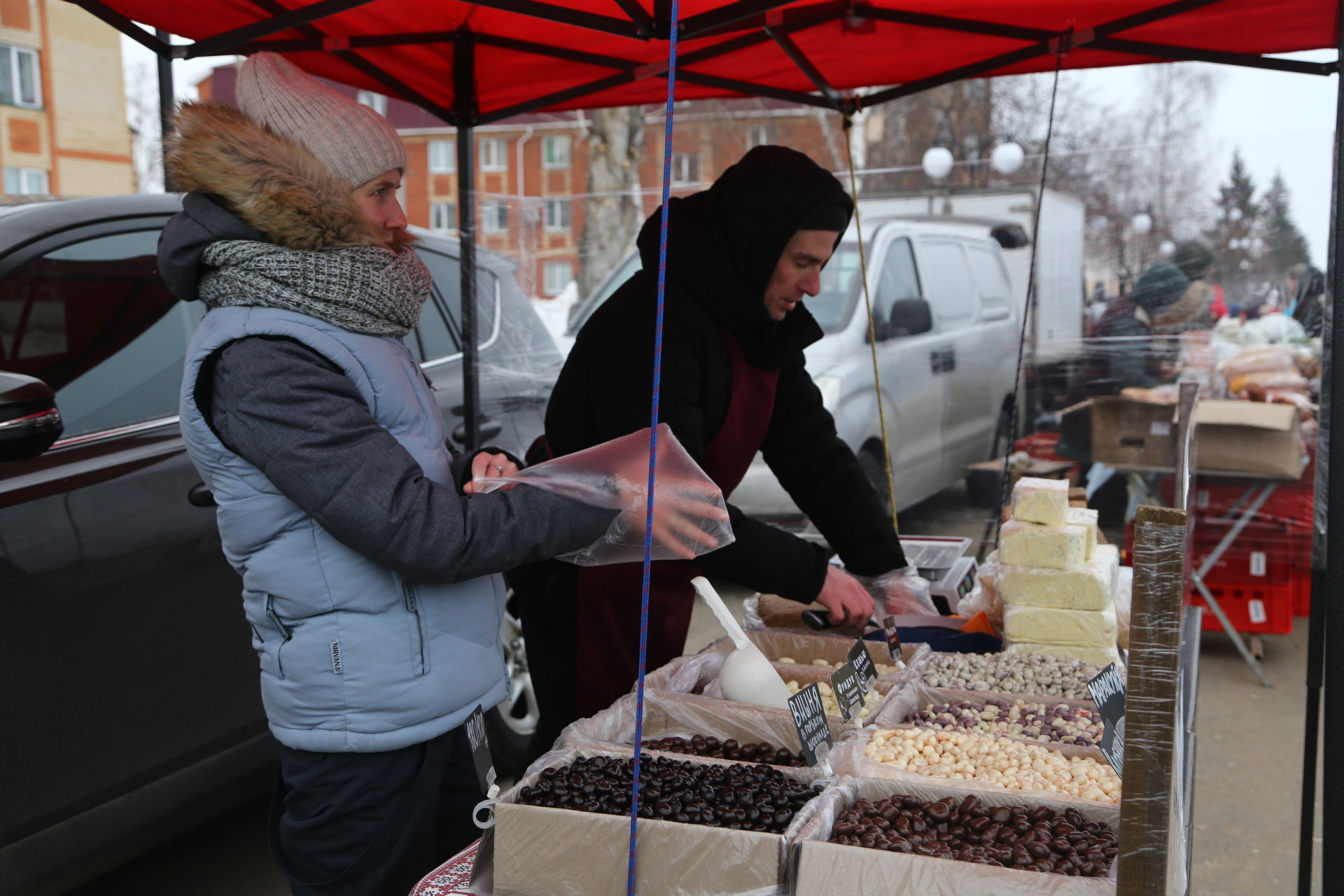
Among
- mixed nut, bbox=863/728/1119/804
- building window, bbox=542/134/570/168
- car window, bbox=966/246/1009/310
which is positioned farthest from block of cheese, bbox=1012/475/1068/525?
building window, bbox=542/134/570/168

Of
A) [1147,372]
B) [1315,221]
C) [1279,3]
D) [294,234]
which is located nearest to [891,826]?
[294,234]

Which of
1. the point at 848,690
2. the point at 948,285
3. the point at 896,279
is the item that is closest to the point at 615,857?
the point at 848,690

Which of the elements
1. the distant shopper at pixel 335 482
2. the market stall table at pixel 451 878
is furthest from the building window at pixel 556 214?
the market stall table at pixel 451 878

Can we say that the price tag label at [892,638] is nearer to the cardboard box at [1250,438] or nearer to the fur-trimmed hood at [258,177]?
the fur-trimmed hood at [258,177]

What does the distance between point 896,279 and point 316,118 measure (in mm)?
4763

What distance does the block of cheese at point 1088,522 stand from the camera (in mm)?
2750

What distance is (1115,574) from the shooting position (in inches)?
117

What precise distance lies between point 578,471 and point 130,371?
67.7 inches

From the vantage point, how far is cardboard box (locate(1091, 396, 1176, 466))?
5.46 metres

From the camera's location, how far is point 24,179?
84.9ft

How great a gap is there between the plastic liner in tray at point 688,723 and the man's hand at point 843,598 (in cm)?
44

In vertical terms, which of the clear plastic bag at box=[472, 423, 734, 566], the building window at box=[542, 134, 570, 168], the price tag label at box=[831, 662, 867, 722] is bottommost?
the price tag label at box=[831, 662, 867, 722]

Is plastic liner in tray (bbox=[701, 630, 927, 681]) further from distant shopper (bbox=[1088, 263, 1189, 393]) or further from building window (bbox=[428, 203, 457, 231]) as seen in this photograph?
building window (bbox=[428, 203, 457, 231])

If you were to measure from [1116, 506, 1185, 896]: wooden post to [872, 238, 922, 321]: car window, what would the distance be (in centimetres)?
489
